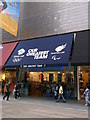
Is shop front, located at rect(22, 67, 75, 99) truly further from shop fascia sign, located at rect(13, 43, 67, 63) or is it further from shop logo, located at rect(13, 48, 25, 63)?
shop logo, located at rect(13, 48, 25, 63)

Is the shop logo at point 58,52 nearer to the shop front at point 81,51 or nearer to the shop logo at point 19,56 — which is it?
the shop front at point 81,51

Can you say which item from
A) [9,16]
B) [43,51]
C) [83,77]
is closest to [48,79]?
[83,77]

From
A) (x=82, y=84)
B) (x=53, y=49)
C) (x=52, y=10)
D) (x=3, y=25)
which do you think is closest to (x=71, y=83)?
(x=82, y=84)

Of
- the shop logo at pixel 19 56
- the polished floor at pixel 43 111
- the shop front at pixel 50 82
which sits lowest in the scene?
the polished floor at pixel 43 111

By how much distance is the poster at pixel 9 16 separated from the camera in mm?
18938

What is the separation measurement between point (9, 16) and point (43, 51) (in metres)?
4.68

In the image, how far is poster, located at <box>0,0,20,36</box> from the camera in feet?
62.1

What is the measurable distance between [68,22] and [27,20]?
5178 millimetres

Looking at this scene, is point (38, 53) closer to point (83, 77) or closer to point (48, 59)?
point (48, 59)

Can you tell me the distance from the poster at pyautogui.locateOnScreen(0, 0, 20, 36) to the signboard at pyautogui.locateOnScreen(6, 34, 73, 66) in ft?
6.32

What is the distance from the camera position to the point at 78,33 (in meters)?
17.4

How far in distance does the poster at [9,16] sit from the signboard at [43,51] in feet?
6.32

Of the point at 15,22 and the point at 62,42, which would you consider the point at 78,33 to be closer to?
the point at 62,42

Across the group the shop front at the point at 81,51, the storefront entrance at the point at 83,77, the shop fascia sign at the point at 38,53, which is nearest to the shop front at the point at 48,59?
the shop fascia sign at the point at 38,53
